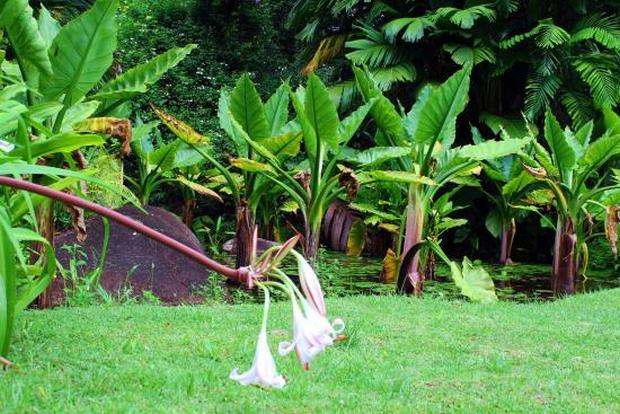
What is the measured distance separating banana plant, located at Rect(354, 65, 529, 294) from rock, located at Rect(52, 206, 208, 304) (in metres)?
1.69

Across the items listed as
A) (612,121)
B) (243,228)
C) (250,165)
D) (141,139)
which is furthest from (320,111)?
(612,121)

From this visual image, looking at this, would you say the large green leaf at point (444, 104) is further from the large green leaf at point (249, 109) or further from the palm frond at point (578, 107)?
the palm frond at point (578, 107)

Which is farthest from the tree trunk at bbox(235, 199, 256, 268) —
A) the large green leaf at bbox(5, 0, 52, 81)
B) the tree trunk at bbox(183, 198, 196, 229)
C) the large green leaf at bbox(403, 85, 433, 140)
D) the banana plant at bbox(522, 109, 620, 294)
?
the tree trunk at bbox(183, 198, 196, 229)

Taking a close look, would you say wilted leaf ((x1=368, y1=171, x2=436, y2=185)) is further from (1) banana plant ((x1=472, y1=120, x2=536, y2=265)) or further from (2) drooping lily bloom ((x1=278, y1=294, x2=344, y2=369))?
(2) drooping lily bloom ((x1=278, y1=294, x2=344, y2=369))

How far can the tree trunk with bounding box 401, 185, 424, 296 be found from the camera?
5.81 m

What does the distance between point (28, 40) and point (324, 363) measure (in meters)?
2.23

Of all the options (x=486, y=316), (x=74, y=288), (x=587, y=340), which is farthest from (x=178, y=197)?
(x=587, y=340)

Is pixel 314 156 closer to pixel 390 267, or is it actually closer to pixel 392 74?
pixel 390 267

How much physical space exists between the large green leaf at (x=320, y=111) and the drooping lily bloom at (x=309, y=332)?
4582 millimetres

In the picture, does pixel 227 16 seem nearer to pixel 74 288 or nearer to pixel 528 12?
pixel 528 12

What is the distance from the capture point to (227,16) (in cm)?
1330

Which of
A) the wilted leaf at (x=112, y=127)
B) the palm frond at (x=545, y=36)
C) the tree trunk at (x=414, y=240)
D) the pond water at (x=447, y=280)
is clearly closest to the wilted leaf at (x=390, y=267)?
the pond water at (x=447, y=280)

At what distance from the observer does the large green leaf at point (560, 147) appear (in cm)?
630

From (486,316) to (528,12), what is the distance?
6533 mm
